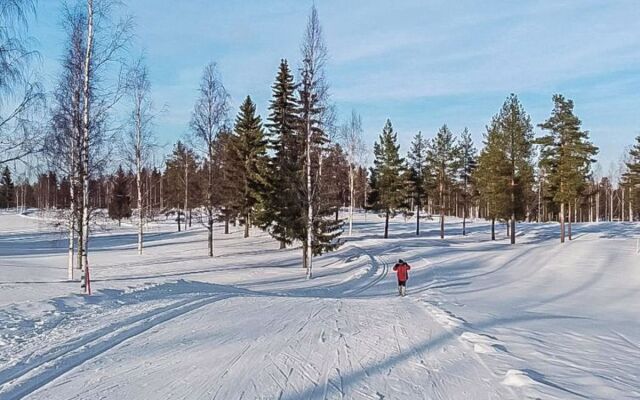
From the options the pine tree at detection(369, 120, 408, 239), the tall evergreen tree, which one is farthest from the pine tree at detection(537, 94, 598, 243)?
the pine tree at detection(369, 120, 408, 239)

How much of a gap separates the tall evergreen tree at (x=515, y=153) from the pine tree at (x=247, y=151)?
2266 centimetres

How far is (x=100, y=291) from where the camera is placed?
1564cm

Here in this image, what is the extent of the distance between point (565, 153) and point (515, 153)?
4.24m

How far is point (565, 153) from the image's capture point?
1805 inches

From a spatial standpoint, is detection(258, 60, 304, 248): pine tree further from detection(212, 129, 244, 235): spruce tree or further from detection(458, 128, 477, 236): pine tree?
detection(458, 128, 477, 236): pine tree

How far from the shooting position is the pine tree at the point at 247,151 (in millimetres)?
42094

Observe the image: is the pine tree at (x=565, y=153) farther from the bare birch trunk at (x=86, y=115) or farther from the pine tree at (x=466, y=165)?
A: the bare birch trunk at (x=86, y=115)

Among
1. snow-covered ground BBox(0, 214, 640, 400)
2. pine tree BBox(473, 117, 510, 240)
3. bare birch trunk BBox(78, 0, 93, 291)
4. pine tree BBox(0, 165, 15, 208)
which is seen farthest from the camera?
pine tree BBox(473, 117, 510, 240)

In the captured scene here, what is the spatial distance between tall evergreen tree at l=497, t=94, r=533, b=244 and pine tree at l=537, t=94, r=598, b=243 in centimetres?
→ 175

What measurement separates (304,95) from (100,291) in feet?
49.0

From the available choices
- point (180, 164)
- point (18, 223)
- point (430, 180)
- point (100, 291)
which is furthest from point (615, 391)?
point (18, 223)

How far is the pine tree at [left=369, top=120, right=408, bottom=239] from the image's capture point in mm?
52438

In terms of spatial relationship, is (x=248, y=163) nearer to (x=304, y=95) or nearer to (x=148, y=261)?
(x=148, y=261)

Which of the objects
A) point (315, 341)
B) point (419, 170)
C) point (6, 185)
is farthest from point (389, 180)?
point (315, 341)
